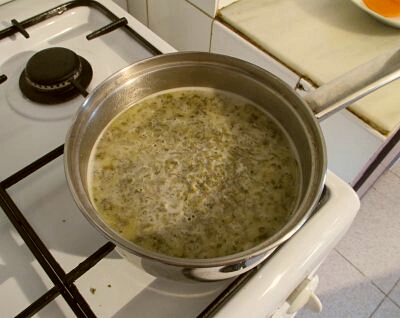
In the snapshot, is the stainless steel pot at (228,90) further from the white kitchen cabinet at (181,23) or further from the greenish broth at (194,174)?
the white kitchen cabinet at (181,23)

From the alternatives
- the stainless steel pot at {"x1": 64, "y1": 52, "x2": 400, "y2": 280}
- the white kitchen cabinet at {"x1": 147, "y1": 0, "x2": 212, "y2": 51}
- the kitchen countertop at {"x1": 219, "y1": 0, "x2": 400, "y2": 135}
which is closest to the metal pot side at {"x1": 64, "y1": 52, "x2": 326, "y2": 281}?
the stainless steel pot at {"x1": 64, "y1": 52, "x2": 400, "y2": 280}

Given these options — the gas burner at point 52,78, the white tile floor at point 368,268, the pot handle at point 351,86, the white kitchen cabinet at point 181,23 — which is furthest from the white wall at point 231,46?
the white tile floor at point 368,268

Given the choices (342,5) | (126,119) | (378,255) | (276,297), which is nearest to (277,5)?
(342,5)

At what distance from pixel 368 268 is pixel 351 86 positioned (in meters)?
0.90

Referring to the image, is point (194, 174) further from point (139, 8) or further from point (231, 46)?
point (139, 8)

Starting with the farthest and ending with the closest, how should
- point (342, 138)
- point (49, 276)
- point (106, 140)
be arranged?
point (342, 138), point (106, 140), point (49, 276)

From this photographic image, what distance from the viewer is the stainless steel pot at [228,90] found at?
30cm

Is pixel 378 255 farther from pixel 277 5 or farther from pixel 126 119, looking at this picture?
pixel 126 119

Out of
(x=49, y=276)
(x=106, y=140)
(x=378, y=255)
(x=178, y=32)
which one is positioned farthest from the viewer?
(x=378, y=255)

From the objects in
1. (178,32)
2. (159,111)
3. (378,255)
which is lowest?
(378,255)

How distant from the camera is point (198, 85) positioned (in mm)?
503

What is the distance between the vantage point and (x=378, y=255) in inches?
45.2

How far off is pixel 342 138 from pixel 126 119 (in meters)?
0.36

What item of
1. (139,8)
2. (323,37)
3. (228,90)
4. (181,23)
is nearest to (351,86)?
(228,90)
